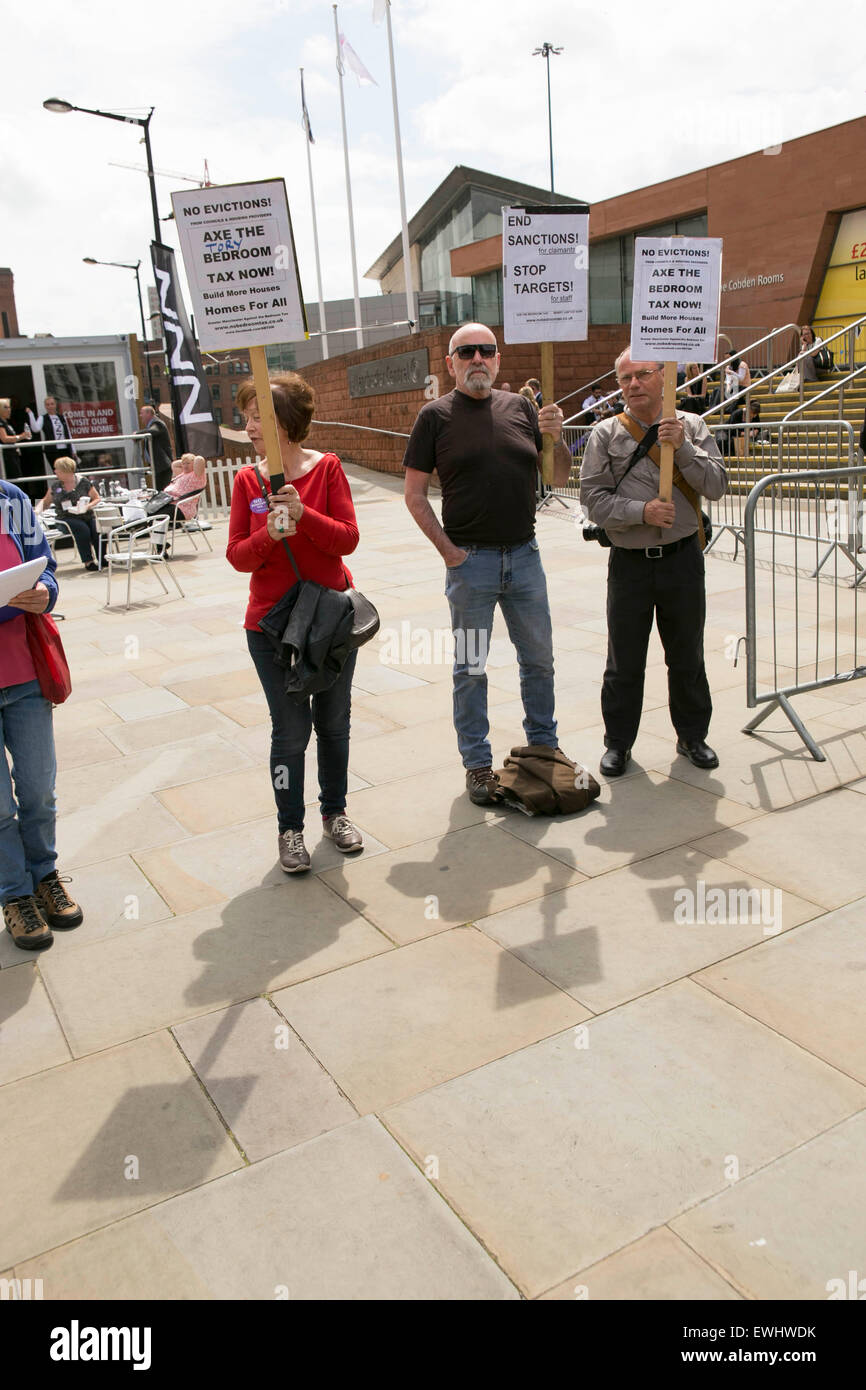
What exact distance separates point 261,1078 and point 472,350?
9.62 feet

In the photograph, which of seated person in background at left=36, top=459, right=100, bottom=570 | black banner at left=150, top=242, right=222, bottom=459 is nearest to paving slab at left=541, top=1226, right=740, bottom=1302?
seated person in background at left=36, top=459, right=100, bottom=570

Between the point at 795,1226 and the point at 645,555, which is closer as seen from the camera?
the point at 795,1226

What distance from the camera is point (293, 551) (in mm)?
3918

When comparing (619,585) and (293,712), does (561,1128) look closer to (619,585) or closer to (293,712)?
(293,712)

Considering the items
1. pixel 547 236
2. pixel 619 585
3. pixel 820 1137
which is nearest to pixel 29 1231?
pixel 820 1137

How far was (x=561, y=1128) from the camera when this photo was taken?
261 centimetres

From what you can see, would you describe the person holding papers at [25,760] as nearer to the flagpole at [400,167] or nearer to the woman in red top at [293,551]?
the woman in red top at [293,551]

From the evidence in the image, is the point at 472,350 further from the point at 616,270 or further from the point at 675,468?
the point at 616,270

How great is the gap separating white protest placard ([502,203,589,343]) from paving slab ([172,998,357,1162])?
2.87 meters

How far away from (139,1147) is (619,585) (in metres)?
3.19

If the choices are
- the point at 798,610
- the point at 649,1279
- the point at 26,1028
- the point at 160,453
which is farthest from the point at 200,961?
the point at 160,453

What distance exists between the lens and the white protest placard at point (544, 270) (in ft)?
13.9

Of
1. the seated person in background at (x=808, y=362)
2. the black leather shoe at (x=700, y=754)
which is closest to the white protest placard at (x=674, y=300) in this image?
the black leather shoe at (x=700, y=754)
